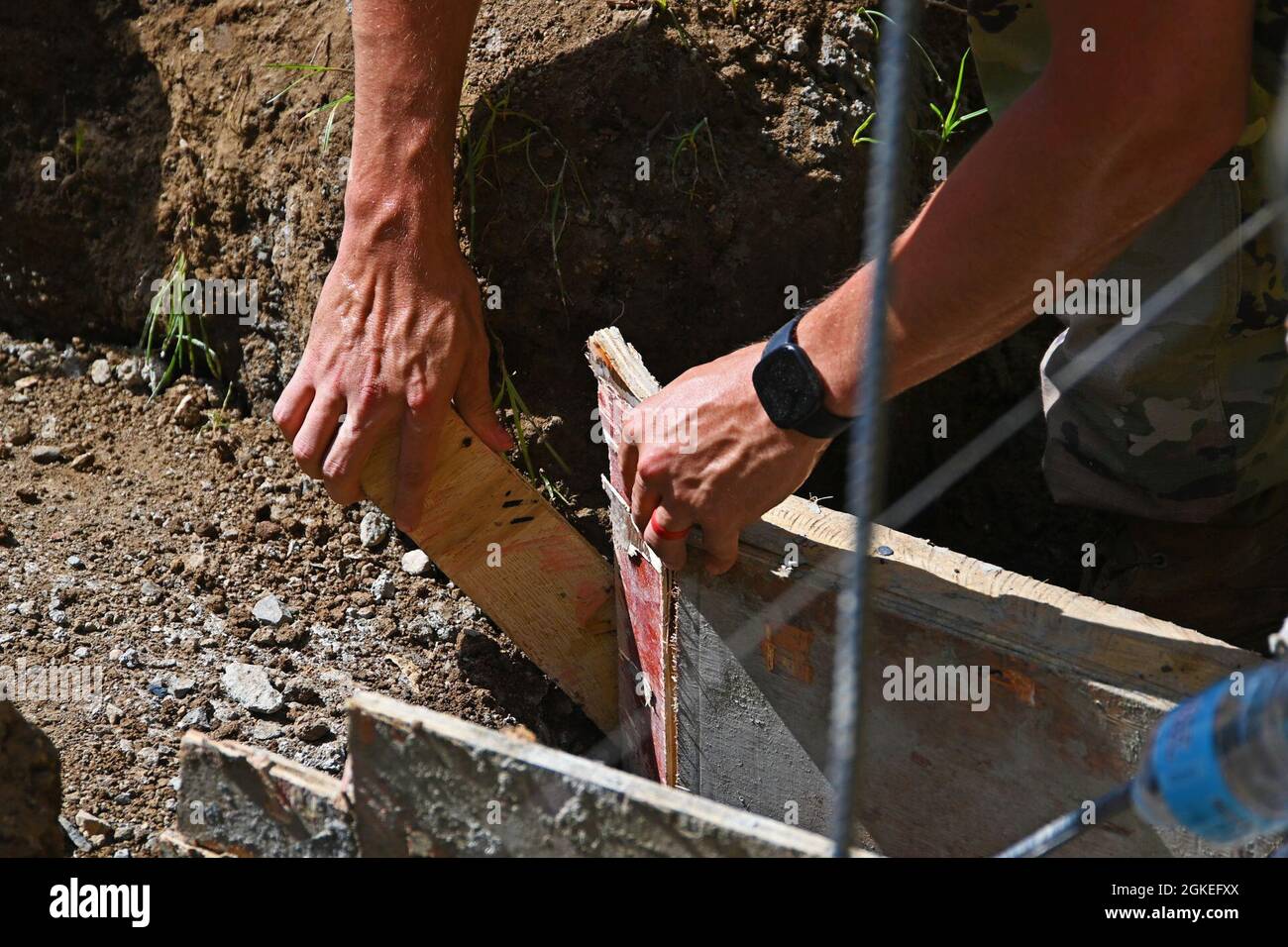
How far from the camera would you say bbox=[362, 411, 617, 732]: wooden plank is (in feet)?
6.88

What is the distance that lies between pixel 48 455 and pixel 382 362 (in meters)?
1.22

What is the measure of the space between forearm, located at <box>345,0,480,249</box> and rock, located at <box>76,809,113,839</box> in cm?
112

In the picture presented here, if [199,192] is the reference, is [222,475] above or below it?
below

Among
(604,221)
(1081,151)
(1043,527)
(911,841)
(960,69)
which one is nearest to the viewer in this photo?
(1081,151)

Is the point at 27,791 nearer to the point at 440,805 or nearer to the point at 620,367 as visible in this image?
the point at 440,805

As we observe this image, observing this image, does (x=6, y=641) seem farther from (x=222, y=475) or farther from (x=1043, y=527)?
(x=1043, y=527)

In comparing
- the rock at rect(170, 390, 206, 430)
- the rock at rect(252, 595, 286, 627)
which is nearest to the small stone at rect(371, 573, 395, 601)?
the rock at rect(252, 595, 286, 627)

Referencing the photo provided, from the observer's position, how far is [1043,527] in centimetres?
298

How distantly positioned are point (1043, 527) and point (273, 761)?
6.88 feet

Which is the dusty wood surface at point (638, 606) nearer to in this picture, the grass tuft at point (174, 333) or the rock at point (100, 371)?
the grass tuft at point (174, 333)

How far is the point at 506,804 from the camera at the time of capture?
4.50ft

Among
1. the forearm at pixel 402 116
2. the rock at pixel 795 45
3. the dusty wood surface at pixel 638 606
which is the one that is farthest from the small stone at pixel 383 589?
the rock at pixel 795 45

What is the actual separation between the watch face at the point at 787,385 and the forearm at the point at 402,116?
707 millimetres
